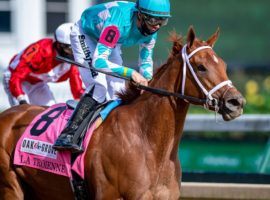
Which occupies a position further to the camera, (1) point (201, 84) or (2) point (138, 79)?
(2) point (138, 79)

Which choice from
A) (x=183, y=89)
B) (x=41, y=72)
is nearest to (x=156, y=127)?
(x=183, y=89)

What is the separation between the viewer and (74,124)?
20.1 feet

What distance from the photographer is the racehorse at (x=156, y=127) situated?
5.70 m

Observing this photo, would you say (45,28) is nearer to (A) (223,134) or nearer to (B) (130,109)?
(A) (223,134)

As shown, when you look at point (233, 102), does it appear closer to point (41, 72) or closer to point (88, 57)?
point (88, 57)

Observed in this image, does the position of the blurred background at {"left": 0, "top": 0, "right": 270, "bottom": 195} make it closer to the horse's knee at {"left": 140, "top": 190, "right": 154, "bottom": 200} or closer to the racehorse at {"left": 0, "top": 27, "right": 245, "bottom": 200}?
the racehorse at {"left": 0, "top": 27, "right": 245, "bottom": 200}

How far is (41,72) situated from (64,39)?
62cm

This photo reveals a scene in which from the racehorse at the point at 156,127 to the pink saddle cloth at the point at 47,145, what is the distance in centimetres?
7

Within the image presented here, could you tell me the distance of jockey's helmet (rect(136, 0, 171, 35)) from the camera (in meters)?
6.00

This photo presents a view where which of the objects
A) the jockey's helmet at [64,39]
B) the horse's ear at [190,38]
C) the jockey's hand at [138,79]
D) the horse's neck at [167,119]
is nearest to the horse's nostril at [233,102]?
the horse's neck at [167,119]

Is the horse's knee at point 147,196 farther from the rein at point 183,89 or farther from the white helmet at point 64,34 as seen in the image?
the white helmet at point 64,34

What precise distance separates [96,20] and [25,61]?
225 cm

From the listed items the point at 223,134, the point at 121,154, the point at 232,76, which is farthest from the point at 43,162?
the point at 232,76

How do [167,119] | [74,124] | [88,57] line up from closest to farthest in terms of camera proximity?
1. [167,119]
2. [74,124]
3. [88,57]
